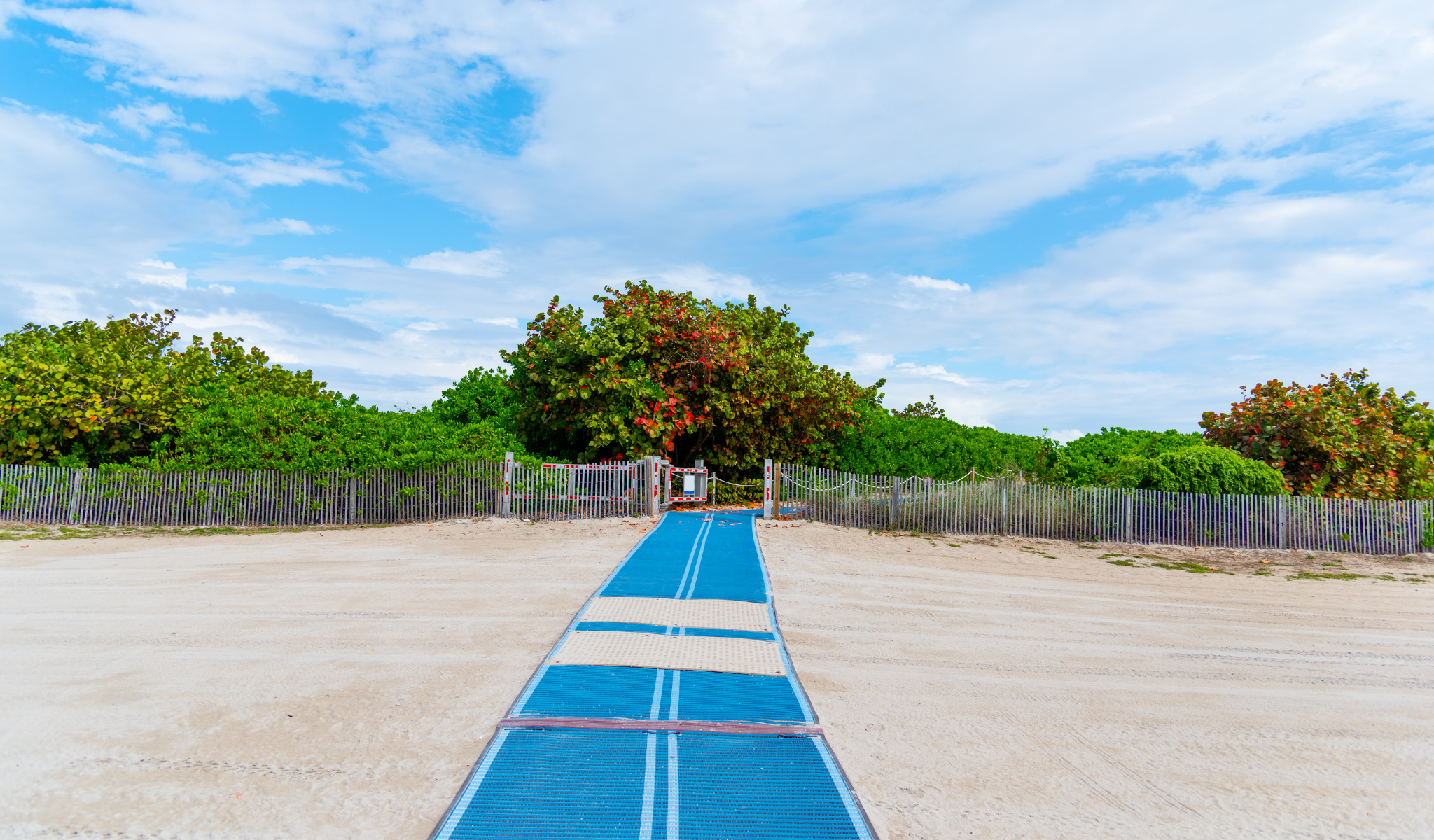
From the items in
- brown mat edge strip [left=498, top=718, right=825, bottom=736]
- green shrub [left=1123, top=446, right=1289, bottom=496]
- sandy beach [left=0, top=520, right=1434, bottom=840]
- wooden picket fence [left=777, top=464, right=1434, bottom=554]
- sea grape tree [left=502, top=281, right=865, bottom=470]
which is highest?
sea grape tree [left=502, top=281, right=865, bottom=470]

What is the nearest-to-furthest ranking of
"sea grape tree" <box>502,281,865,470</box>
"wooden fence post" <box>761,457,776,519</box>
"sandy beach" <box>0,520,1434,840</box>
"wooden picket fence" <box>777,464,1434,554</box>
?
"sandy beach" <box>0,520,1434,840</box> < "wooden picket fence" <box>777,464,1434,554</box> < "wooden fence post" <box>761,457,776,519</box> < "sea grape tree" <box>502,281,865,470</box>

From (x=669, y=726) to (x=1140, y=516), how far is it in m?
14.5

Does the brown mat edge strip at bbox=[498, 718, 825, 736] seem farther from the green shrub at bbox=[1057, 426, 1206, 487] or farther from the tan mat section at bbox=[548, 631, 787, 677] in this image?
the green shrub at bbox=[1057, 426, 1206, 487]

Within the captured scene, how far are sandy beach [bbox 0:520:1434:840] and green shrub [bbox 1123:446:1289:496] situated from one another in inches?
186

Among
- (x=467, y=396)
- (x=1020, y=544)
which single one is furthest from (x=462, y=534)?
(x=467, y=396)

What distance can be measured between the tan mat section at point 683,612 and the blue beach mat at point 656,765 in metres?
1.13

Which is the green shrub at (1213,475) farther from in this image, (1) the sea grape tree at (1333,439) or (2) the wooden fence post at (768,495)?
(2) the wooden fence post at (768,495)

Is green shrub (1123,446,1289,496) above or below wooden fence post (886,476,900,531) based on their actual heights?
above

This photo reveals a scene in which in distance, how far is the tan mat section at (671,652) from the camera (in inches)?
239

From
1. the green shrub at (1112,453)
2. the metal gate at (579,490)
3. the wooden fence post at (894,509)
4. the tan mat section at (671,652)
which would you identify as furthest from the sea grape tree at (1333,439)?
the tan mat section at (671,652)

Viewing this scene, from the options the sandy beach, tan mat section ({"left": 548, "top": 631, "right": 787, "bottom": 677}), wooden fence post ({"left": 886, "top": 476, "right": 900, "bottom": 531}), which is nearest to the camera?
the sandy beach

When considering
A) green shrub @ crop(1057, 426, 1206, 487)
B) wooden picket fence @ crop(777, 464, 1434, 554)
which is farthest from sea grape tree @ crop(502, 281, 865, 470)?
green shrub @ crop(1057, 426, 1206, 487)

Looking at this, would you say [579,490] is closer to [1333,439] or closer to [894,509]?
[894,509]

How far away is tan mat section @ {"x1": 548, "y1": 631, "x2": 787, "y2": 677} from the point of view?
239 inches
